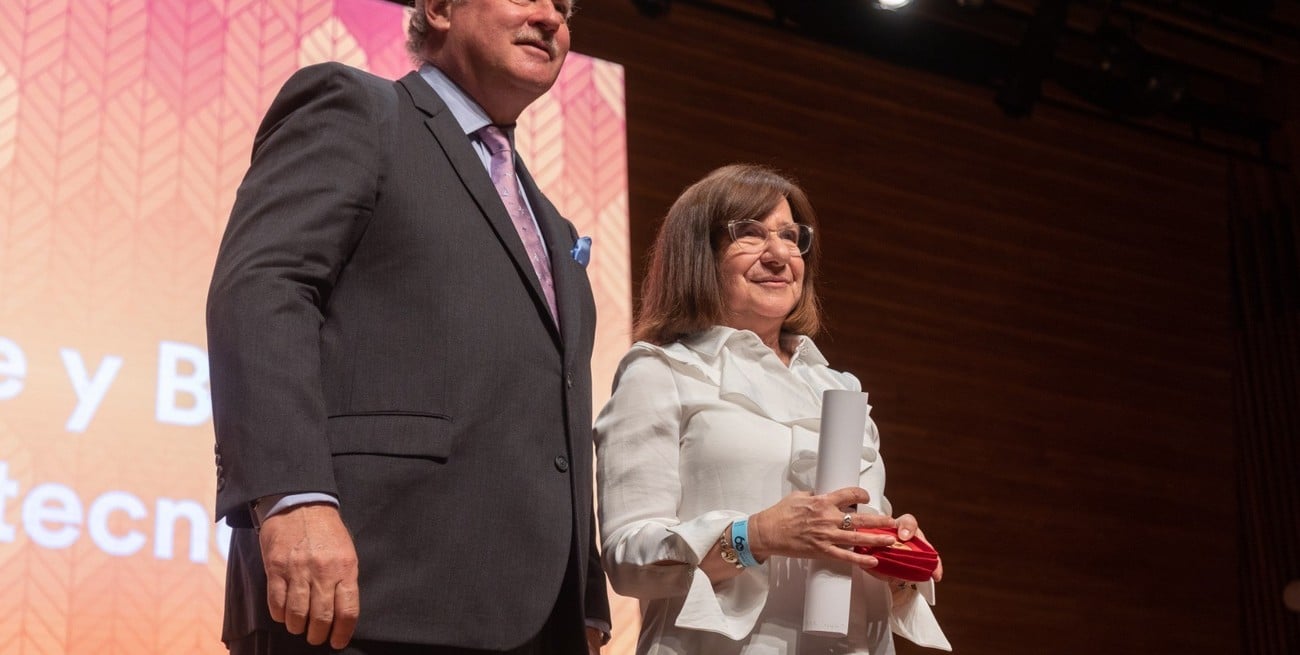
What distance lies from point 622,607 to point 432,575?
1.96m

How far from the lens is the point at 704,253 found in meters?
2.19

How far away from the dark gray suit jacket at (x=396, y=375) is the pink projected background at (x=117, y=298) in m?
1.52

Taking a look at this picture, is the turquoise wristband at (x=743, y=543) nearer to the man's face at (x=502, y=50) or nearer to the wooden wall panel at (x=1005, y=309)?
the man's face at (x=502, y=50)

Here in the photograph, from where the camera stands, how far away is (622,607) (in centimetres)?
334

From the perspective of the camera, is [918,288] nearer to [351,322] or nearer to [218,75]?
[218,75]

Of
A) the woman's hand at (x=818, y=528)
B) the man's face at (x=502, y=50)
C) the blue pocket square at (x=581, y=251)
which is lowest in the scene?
the woman's hand at (x=818, y=528)

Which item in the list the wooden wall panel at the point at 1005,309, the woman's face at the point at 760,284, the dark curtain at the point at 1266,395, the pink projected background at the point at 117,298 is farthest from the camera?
the dark curtain at the point at 1266,395

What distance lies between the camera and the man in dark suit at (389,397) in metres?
1.34

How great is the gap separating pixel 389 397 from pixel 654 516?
0.56m

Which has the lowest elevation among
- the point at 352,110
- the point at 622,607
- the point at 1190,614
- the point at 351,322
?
the point at 1190,614

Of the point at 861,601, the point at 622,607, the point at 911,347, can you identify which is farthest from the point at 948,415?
the point at 861,601

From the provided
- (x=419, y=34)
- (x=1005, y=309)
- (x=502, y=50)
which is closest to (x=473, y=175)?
(x=502, y=50)

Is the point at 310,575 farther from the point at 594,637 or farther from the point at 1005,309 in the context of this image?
the point at 1005,309

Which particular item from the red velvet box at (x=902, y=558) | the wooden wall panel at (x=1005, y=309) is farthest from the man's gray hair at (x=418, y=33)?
the wooden wall panel at (x=1005, y=309)
